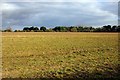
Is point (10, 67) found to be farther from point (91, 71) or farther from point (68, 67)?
point (91, 71)

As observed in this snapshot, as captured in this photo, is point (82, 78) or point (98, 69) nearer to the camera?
point (82, 78)

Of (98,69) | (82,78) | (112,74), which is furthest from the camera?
(98,69)

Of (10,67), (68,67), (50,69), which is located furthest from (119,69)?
(10,67)

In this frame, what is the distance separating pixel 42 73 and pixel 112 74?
325 cm

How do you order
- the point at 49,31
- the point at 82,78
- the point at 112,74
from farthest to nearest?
1. the point at 49,31
2. the point at 112,74
3. the point at 82,78

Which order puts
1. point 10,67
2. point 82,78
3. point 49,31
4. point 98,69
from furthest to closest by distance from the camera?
1. point 49,31
2. point 10,67
3. point 98,69
4. point 82,78

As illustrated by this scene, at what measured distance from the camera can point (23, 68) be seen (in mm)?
13258

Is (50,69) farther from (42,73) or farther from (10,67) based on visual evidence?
(10,67)

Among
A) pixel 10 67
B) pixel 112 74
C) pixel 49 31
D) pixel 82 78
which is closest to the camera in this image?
pixel 82 78

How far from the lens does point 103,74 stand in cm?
1164

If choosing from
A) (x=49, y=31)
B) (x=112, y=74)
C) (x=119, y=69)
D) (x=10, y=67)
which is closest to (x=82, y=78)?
(x=112, y=74)

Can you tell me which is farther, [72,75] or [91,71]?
[91,71]

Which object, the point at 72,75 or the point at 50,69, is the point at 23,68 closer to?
the point at 50,69

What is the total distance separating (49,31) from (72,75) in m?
71.0
